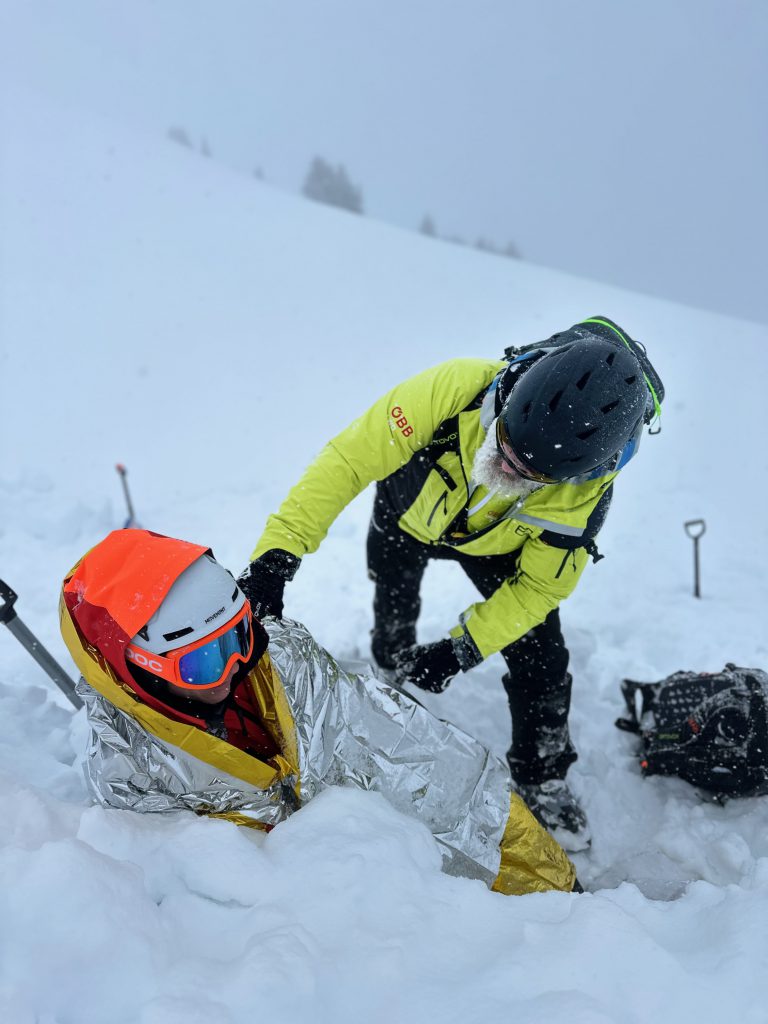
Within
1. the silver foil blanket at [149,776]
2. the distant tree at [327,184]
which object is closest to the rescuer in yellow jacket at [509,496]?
the silver foil blanket at [149,776]

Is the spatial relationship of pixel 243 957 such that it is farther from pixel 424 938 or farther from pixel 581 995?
pixel 581 995

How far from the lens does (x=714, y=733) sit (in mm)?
2928

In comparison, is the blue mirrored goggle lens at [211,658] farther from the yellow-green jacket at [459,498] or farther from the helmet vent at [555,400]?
the helmet vent at [555,400]

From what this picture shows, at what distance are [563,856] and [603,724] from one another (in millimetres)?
1383

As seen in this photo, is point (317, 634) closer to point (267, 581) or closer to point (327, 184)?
point (267, 581)

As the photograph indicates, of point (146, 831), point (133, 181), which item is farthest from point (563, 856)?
point (133, 181)

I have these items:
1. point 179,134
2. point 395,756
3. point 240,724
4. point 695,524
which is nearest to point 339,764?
point 395,756

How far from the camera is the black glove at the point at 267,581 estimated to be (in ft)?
8.14

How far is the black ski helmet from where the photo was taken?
2061mm

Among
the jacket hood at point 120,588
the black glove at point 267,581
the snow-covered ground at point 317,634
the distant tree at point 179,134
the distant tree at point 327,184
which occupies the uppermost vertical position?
the distant tree at point 179,134

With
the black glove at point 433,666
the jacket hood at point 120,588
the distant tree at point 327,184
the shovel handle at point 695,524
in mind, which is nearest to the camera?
the jacket hood at point 120,588

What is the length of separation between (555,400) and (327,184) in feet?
112

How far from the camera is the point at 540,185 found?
190375mm

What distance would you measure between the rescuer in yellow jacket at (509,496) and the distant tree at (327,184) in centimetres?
3280
